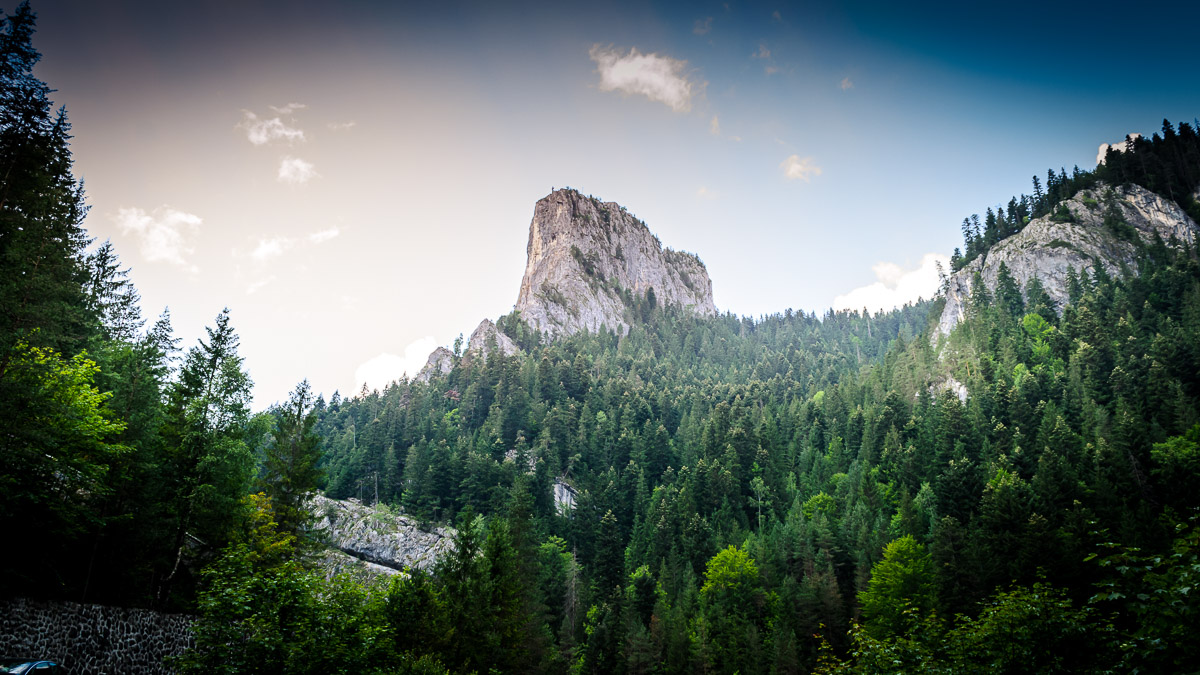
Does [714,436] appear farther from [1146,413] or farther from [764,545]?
[1146,413]

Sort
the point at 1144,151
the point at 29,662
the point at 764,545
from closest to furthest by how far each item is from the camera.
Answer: the point at 29,662 < the point at 764,545 < the point at 1144,151

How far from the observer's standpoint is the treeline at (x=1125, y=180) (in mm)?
112000

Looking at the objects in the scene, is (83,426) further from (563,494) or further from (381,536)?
(563,494)

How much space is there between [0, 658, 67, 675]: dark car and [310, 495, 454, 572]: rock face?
50.8 metres

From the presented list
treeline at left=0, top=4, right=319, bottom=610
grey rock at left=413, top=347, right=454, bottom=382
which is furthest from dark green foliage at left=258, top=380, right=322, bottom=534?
grey rock at left=413, top=347, right=454, bottom=382

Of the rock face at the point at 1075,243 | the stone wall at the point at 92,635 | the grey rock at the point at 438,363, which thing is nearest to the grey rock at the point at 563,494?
the grey rock at the point at 438,363

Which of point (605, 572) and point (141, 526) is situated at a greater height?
point (141, 526)

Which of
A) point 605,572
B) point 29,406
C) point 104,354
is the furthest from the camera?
point 605,572

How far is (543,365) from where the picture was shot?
107938 millimetres

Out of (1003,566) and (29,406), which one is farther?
(1003,566)

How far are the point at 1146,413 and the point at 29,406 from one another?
79.4m

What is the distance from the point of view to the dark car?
14.2m

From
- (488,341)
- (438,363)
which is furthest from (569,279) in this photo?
(438,363)

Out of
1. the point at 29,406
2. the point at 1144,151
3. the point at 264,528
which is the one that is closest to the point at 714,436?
the point at 264,528
